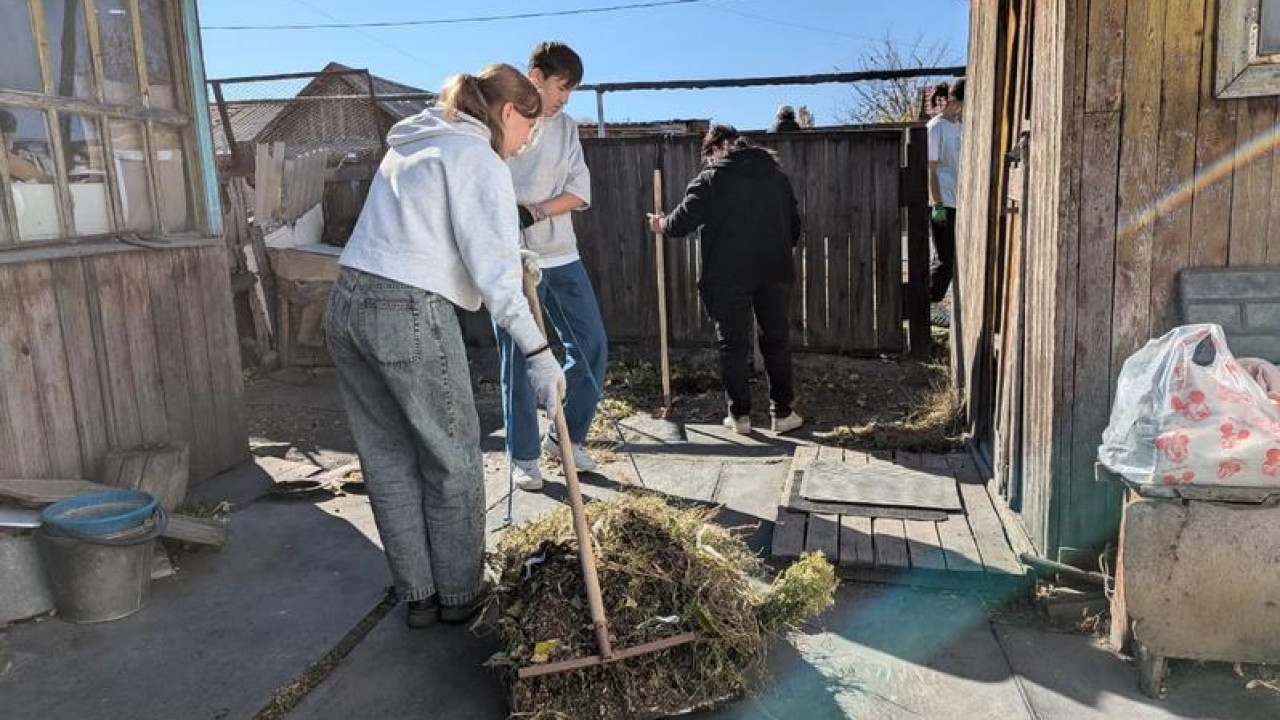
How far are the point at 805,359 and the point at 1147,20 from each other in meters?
4.23

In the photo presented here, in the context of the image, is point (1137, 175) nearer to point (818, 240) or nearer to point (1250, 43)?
point (1250, 43)

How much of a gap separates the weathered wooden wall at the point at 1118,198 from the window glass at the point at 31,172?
154 inches

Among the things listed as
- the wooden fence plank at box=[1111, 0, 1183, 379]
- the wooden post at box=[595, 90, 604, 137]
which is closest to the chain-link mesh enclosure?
the wooden post at box=[595, 90, 604, 137]

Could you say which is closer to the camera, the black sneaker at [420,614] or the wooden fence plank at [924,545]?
the black sneaker at [420,614]

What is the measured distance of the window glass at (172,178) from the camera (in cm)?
454

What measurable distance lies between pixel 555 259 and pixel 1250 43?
2.76 metres

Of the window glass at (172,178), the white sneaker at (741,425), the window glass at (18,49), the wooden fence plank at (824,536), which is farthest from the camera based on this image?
the white sneaker at (741,425)

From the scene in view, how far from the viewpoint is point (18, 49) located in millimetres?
3770

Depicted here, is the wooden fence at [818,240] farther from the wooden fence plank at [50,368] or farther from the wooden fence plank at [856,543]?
the wooden fence plank at [50,368]

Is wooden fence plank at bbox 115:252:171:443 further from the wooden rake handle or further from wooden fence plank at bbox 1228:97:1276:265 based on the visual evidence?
wooden fence plank at bbox 1228:97:1276:265

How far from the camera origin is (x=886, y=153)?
662 centimetres

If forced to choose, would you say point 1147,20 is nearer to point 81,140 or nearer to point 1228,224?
point 1228,224

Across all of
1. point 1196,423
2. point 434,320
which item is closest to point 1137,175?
point 1196,423

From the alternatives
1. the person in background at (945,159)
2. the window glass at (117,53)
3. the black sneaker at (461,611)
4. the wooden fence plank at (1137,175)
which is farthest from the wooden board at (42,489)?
the person in background at (945,159)
